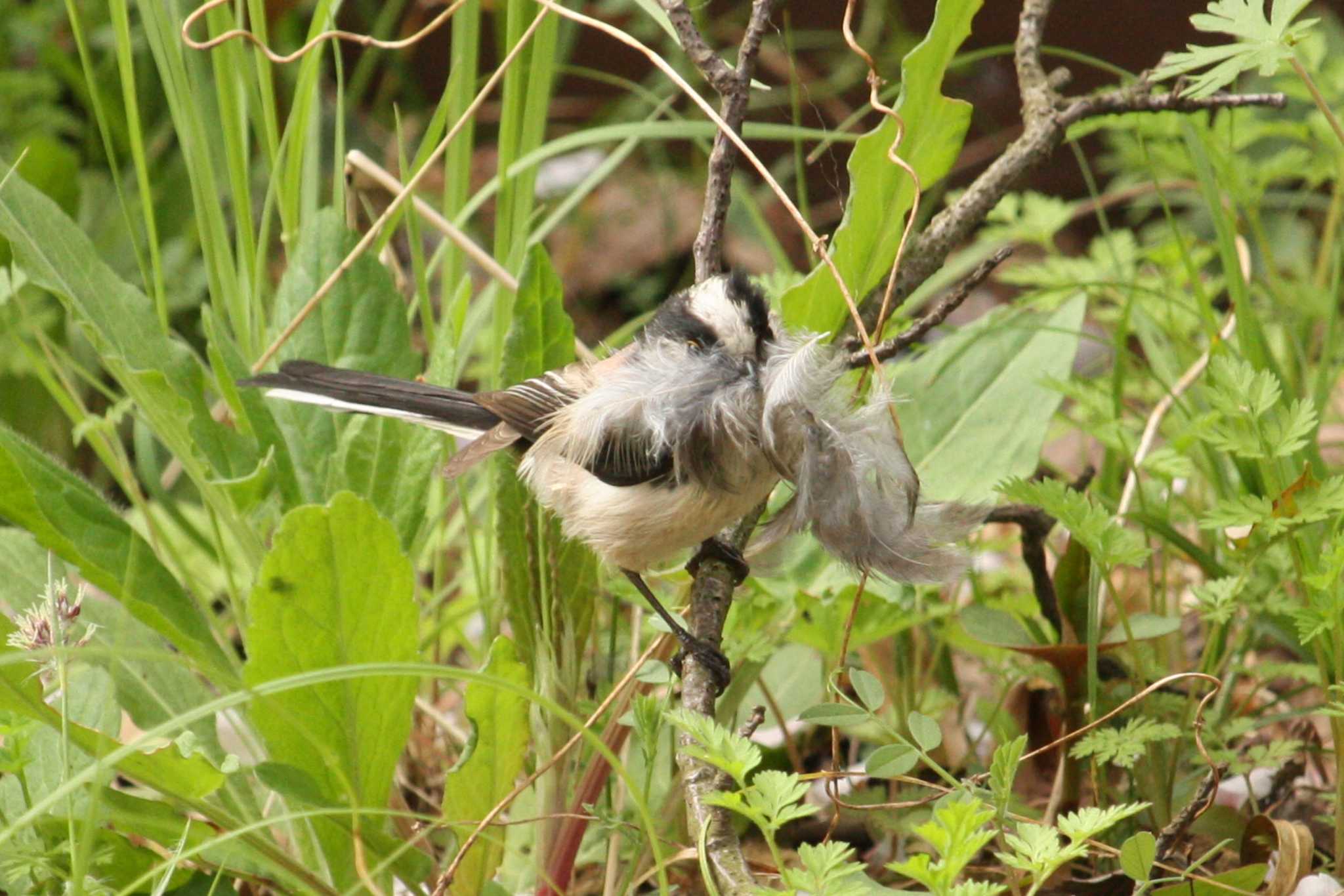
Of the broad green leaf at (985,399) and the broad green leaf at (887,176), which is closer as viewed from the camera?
the broad green leaf at (887,176)

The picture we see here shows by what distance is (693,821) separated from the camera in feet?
4.41

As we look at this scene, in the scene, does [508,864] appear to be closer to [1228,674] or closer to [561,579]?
[561,579]

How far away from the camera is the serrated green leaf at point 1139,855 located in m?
1.22

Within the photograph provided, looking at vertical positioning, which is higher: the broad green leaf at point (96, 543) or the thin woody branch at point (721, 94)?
the thin woody branch at point (721, 94)

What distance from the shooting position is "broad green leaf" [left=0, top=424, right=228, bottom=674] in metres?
1.74

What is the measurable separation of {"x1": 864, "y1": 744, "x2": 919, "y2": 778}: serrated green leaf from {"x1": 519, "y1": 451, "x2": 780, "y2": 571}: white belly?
0.35 m

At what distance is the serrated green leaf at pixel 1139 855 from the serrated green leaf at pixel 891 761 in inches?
8.3

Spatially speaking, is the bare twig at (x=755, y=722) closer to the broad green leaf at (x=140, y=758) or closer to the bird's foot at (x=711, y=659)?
the bird's foot at (x=711, y=659)

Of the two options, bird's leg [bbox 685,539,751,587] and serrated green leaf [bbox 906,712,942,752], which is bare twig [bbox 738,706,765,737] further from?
bird's leg [bbox 685,539,751,587]

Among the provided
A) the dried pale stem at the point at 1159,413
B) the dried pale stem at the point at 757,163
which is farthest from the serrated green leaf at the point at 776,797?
the dried pale stem at the point at 1159,413

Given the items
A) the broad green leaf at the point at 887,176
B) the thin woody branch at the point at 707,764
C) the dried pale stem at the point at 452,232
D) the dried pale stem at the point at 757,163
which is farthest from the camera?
the dried pale stem at the point at 452,232

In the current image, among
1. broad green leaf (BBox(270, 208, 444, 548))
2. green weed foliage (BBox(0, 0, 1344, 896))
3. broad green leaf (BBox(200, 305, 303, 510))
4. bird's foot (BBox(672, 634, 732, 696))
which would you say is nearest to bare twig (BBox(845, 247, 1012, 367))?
green weed foliage (BBox(0, 0, 1344, 896))

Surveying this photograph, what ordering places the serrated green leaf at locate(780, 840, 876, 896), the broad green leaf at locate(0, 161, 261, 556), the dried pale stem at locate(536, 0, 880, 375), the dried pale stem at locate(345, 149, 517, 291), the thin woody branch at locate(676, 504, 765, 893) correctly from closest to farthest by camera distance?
1. the serrated green leaf at locate(780, 840, 876, 896)
2. the thin woody branch at locate(676, 504, 765, 893)
3. the dried pale stem at locate(536, 0, 880, 375)
4. the broad green leaf at locate(0, 161, 261, 556)
5. the dried pale stem at locate(345, 149, 517, 291)

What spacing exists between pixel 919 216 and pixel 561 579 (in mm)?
844
